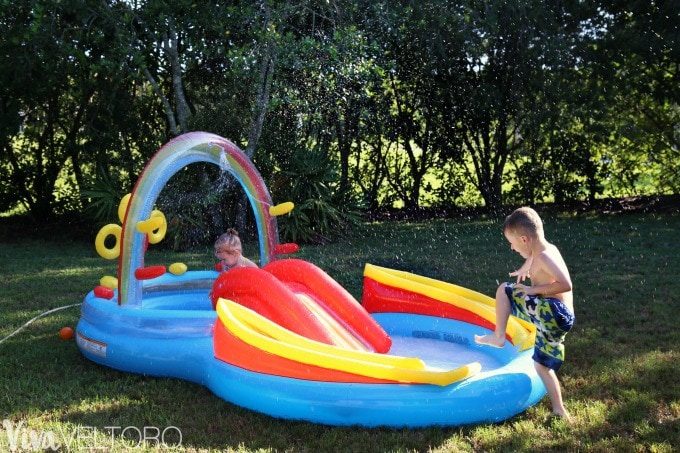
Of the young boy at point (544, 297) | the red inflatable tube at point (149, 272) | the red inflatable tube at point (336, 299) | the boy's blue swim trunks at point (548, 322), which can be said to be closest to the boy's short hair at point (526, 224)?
the young boy at point (544, 297)

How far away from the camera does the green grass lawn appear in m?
3.58

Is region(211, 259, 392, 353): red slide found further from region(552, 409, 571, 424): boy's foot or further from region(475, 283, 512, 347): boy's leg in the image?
region(552, 409, 571, 424): boy's foot

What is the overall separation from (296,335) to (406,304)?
1452 millimetres

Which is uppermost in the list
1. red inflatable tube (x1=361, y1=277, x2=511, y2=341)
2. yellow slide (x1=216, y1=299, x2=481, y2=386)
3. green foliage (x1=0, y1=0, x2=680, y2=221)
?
green foliage (x1=0, y1=0, x2=680, y2=221)

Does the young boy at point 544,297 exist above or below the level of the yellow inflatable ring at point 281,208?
below

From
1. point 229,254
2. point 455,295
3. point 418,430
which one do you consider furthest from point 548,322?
point 229,254

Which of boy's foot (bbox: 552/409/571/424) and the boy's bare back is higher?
the boy's bare back

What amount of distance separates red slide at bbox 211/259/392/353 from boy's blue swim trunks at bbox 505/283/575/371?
1.02 metres

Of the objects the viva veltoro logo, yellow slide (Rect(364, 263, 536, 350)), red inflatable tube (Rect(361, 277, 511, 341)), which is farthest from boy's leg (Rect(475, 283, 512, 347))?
the viva veltoro logo

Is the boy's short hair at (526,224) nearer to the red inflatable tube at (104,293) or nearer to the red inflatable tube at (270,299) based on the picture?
the red inflatable tube at (270,299)

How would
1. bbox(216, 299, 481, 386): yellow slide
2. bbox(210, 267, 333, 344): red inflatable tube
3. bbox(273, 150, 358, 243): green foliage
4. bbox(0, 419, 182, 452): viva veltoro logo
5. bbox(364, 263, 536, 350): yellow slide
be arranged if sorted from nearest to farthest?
bbox(0, 419, 182, 452): viva veltoro logo, bbox(216, 299, 481, 386): yellow slide, bbox(210, 267, 333, 344): red inflatable tube, bbox(364, 263, 536, 350): yellow slide, bbox(273, 150, 358, 243): green foliage

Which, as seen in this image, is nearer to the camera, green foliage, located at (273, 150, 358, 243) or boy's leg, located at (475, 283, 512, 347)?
boy's leg, located at (475, 283, 512, 347)

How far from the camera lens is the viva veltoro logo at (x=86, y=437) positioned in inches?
139

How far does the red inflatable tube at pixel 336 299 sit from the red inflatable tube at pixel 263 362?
0.78 meters
